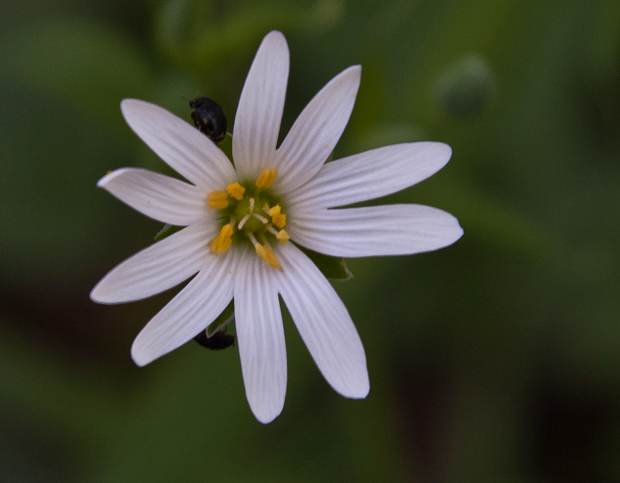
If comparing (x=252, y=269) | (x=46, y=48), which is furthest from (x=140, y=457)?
(x=46, y=48)

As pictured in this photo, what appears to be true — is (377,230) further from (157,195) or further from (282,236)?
(157,195)

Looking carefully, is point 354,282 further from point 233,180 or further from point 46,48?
point 46,48

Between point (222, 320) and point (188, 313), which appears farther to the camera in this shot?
point (222, 320)

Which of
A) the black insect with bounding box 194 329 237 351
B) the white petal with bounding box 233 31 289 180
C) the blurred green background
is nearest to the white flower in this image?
the white petal with bounding box 233 31 289 180

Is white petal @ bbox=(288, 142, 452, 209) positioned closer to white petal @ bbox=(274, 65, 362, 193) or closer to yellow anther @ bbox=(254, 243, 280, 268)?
white petal @ bbox=(274, 65, 362, 193)

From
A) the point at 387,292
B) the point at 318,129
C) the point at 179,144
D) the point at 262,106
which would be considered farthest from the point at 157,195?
the point at 387,292

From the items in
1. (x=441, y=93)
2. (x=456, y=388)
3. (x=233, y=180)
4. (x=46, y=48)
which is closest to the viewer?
(x=233, y=180)

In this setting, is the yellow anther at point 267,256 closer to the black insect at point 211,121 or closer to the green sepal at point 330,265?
the green sepal at point 330,265
